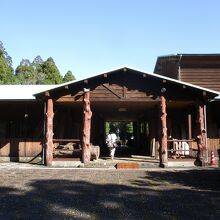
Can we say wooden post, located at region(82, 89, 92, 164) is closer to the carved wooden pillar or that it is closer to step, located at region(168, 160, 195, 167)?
step, located at region(168, 160, 195, 167)

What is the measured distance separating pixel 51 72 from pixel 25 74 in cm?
584

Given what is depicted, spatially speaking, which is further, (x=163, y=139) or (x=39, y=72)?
(x=39, y=72)

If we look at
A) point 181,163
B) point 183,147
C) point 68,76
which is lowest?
point 181,163

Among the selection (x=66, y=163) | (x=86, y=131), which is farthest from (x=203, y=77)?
(x=66, y=163)

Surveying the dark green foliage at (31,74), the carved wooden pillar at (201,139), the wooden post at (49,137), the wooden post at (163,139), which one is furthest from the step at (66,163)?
the dark green foliage at (31,74)

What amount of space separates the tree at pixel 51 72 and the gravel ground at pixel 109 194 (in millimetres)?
39568

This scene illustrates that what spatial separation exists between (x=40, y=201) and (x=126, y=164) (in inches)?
316

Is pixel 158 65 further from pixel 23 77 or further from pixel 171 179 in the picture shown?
pixel 23 77

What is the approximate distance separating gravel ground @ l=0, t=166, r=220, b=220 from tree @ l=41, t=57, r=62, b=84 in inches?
1558

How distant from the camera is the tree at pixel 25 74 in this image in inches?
2232

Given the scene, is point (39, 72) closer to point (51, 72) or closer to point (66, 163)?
point (51, 72)

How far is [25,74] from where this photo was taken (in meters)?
58.6

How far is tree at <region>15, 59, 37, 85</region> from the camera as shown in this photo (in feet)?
186

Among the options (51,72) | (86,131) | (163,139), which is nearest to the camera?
(163,139)
